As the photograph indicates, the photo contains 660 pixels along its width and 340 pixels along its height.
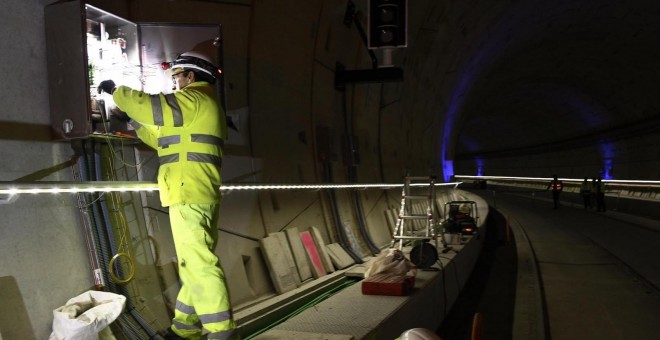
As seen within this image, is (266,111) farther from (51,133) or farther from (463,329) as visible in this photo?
(463,329)

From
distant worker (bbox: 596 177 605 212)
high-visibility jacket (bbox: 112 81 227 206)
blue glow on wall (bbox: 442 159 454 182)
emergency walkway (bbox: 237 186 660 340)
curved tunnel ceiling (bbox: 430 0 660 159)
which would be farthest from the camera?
blue glow on wall (bbox: 442 159 454 182)

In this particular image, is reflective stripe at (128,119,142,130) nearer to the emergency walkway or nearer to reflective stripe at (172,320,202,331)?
reflective stripe at (172,320,202,331)

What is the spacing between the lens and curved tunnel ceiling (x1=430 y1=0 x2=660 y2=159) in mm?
16609

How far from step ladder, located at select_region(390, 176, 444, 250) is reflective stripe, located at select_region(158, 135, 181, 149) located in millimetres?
4886

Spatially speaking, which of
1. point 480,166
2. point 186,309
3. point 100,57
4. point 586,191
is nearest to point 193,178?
point 186,309

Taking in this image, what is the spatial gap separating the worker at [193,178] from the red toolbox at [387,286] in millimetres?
2334

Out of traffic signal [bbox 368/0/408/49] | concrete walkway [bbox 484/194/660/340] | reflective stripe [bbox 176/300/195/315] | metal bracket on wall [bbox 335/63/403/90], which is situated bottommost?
concrete walkway [bbox 484/194/660/340]

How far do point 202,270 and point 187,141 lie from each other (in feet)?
2.92

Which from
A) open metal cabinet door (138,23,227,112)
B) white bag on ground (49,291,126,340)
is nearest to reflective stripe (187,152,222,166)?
white bag on ground (49,291,126,340)

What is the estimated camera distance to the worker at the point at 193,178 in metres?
3.57

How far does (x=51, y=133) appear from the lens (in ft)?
12.1

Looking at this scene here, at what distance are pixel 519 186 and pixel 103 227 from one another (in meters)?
41.5

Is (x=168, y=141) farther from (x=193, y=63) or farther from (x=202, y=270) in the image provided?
(x=202, y=270)

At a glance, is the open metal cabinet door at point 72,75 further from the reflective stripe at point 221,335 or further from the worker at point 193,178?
the reflective stripe at point 221,335
